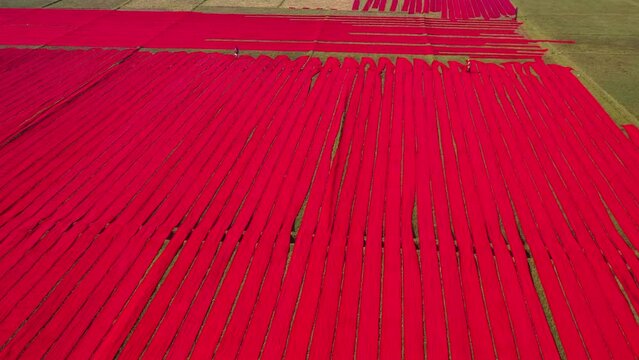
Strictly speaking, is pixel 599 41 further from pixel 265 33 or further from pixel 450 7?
pixel 265 33

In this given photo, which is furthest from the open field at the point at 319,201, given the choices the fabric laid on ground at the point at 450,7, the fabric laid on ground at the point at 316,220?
the fabric laid on ground at the point at 450,7

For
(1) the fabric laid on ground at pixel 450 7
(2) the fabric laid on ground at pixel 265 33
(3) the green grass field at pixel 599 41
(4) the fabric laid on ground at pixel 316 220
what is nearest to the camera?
(4) the fabric laid on ground at pixel 316 220

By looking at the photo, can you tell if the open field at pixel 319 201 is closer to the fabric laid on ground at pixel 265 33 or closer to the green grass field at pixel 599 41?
the green grass field at pixel 599 41

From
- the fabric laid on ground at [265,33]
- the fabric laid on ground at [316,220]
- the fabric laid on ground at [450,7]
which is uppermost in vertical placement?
the fabric laid on ground at [450,7]

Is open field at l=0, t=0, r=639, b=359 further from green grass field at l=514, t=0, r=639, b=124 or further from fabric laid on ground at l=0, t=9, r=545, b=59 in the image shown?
fabric laid on ground at l=0, t=9, r=545, b=59

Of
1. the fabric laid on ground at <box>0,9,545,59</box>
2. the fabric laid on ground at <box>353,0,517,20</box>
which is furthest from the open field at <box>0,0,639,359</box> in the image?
the fabric laid on ground at <box>353,0,517,20</box>

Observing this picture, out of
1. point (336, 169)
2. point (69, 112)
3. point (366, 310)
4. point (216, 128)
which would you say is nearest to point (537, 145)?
point (336, 169)

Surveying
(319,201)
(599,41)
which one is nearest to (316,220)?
(319,201)
